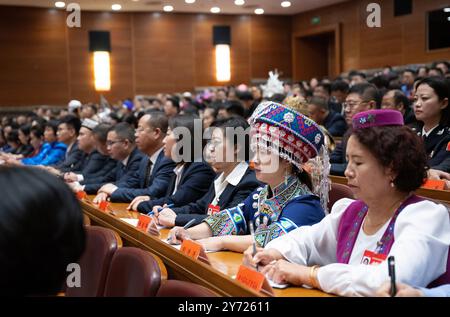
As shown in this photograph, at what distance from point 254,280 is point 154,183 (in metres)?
2.39

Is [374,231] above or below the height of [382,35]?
below

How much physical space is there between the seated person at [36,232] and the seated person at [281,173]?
1.37 meters

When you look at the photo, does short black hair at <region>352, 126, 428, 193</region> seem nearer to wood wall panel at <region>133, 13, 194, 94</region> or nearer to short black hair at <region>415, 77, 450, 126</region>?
short black hair at <region>415, 77, 450, 126</region>

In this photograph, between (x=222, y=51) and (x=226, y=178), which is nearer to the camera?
(x=226, y=178)

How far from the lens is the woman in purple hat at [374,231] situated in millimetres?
1600

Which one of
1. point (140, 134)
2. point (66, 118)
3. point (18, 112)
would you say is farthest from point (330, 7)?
point (140, 134)

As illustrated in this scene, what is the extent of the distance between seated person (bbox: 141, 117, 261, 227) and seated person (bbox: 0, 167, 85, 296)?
1.94 metres

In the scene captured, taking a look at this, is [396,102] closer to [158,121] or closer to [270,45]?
[158,121]

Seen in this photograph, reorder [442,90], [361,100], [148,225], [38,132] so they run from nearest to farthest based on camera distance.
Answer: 1. [148,225]
2. [442,90]
3. [361,100]
4. [38,132]

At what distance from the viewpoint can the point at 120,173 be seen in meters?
4.99

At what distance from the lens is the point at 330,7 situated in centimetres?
1480

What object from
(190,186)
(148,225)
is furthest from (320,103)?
(148,225)

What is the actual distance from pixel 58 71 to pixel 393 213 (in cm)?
1387

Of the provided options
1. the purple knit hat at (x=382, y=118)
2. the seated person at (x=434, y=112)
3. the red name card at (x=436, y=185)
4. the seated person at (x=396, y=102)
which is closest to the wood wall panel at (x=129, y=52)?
the seated person at (x=396, y=102)
